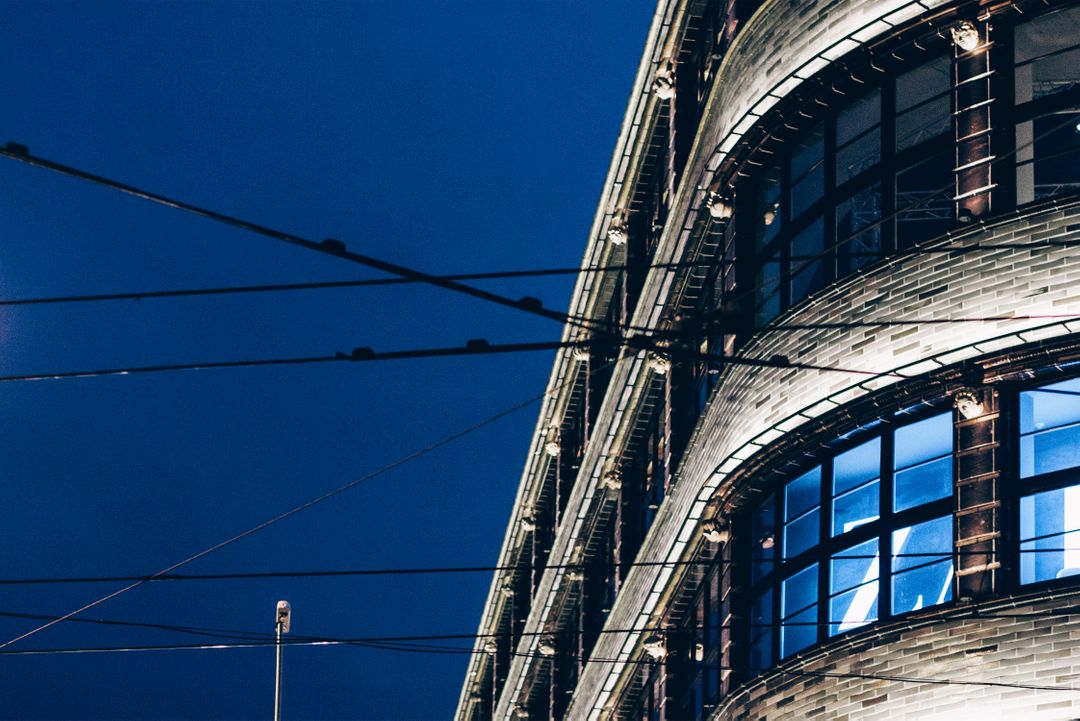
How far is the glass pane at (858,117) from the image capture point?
2059 cm

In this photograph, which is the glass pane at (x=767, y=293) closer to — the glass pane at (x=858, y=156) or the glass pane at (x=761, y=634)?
the glass pane at (x=858, y=156)

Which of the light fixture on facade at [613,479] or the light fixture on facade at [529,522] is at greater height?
the light fixture on facade at [529,522]

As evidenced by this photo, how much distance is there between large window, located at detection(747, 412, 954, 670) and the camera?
58.7ft

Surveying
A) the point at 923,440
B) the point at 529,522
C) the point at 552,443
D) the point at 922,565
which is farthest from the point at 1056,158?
the point at 529,522

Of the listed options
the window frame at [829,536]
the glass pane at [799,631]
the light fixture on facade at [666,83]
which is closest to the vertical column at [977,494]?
the window frame at [829,536]

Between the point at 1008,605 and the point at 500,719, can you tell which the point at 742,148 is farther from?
the point at 500,719

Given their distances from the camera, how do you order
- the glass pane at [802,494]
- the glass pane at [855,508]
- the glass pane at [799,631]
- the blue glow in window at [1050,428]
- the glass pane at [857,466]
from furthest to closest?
the glass pane at [802,494]
the glass pane at [799,631]
the glass pane at [857,466]
the glass pane at [855,508]
the blue glow in window at [1050,428]

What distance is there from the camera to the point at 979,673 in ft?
53.9

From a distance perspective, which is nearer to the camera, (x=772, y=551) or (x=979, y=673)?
(x=979, y=673)

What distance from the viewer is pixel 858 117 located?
20906 mm

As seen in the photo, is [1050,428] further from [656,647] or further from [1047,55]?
[656,647]

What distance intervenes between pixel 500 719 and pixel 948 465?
29.6 metres

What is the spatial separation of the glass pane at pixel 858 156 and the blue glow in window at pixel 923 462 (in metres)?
3.68

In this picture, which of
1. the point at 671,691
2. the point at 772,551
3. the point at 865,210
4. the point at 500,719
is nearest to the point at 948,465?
the point at 772,551
